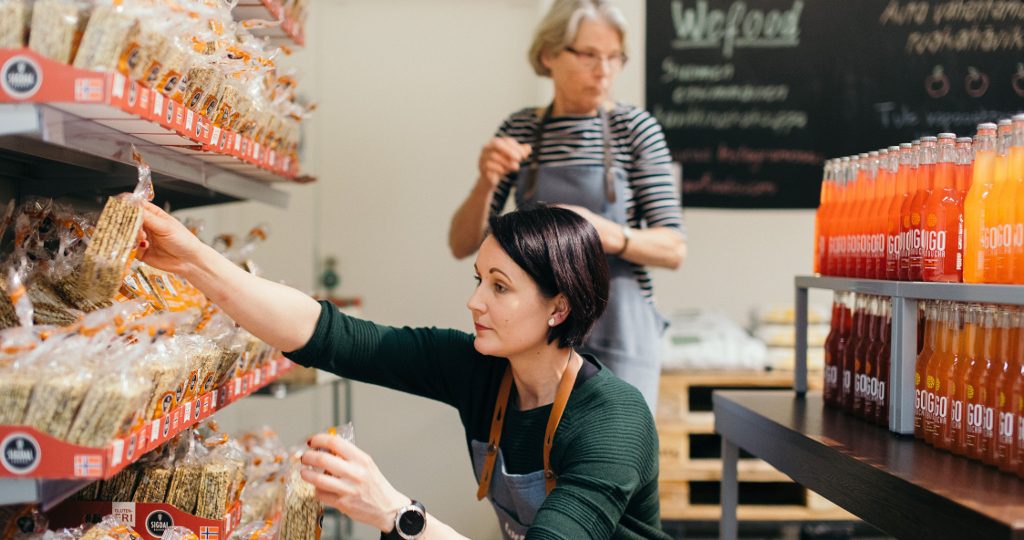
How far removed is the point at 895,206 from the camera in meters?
2.12

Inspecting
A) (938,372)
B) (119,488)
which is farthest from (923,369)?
(119,488)

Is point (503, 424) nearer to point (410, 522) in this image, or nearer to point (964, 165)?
point (410, 522)

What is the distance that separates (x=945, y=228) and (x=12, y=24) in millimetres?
1669

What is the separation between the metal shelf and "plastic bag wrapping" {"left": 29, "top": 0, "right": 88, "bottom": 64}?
67 mm

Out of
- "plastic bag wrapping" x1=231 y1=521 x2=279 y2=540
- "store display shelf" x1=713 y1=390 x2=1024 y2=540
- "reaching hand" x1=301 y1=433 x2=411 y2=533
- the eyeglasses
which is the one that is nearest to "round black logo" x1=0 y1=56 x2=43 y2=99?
"reaching hand" x1=301 y1=433 x2=411 y2=533

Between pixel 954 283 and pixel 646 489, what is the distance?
70cm

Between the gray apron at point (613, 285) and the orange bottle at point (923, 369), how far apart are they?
81 cm

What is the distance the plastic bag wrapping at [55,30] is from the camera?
Result: 1.21 metres

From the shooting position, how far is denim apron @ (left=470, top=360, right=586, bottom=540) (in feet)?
6.12

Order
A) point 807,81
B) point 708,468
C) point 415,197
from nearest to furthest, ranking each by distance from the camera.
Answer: point 708,468 < point 807,81 < point 415,197

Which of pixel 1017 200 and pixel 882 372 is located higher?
pixel 1017 200

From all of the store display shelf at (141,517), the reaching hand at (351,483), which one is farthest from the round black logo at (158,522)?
the reaching hand at (351,483)

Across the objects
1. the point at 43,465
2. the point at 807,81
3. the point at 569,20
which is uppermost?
the point at 807,81

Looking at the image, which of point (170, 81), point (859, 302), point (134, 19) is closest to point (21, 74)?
point (134, 19)
